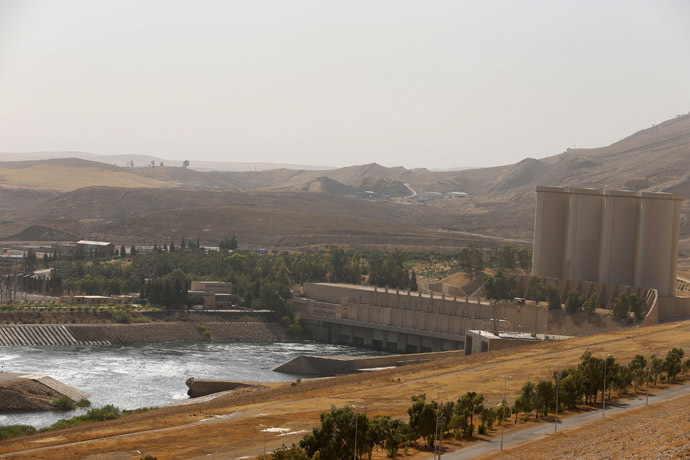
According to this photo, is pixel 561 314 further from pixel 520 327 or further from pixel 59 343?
pixel 59 343

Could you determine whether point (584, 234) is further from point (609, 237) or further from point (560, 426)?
point (560, 426)

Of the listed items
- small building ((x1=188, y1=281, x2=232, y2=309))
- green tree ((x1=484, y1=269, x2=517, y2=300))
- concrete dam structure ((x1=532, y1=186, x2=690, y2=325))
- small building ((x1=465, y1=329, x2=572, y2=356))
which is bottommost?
small building ((x1=188, y1=281, x2=232, y2=309))

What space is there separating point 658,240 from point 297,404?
54279mm

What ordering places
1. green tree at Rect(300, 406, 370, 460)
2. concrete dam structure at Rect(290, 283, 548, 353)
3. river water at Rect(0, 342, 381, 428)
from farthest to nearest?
1. concrete dam structure at Rect(290, 283, 548, 353)
2. river water at Rect(0, 342, 381, 428)
3. green tree at Rect(300, 406, 370, 460)

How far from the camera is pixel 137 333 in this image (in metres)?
105

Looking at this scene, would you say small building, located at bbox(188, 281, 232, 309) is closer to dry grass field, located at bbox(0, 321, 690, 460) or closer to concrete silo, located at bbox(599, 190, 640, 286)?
concrete silo, located at bbox(599, 190, 640, 286)

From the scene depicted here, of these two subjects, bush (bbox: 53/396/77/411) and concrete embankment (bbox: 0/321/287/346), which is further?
concrete embankment (bbox: 0/321/287/346)

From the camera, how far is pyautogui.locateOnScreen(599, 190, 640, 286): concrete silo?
332ft

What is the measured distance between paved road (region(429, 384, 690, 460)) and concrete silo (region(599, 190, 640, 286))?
145ft

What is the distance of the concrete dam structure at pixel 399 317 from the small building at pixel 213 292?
26.4 feet

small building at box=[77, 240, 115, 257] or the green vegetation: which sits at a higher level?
small building at box=[77, 240, 115, 257]

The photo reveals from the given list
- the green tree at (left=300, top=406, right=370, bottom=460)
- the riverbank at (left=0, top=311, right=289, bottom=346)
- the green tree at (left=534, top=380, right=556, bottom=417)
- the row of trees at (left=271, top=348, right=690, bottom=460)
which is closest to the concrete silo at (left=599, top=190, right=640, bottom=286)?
the riverbank at (left=0, top=311, right=289, bottom=346)

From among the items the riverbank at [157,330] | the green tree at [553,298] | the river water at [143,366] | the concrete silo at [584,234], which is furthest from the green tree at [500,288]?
the riverbank at [157,330]

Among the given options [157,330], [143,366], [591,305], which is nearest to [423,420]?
[143,366]
